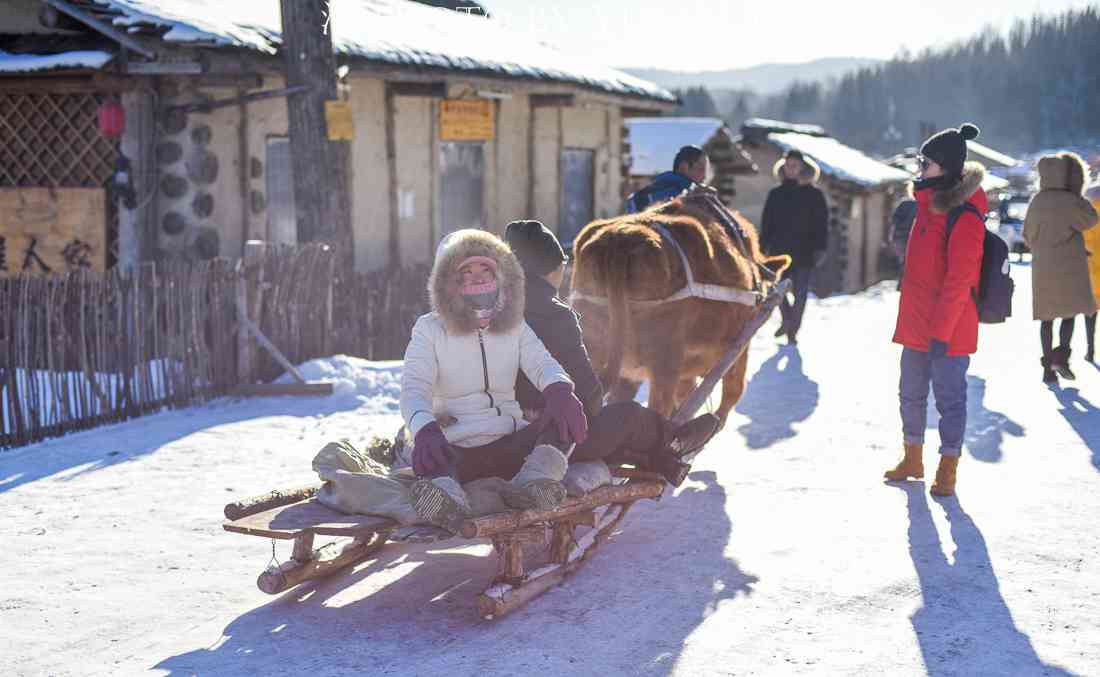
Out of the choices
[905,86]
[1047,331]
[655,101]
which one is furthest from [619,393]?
[905,86]

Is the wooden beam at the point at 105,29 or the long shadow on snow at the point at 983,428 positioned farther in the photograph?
the wooden beam at the point at 105,29

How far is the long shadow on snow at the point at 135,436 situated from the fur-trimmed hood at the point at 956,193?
4.40 metres

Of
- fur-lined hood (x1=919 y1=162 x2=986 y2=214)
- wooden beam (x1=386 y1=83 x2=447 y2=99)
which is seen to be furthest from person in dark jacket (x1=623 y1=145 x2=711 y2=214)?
wooden beam (x1=386 y1=83 x2=447 y2=99)

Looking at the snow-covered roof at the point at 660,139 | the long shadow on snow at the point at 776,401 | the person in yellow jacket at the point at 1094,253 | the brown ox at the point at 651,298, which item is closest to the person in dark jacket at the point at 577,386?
the brown ox at the point at 651,298

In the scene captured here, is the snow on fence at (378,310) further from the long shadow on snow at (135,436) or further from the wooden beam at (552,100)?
the wooden beam at (552,100)

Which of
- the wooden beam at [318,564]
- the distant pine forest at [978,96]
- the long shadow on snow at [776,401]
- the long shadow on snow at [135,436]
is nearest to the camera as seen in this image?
the wooden beam at [318,564]

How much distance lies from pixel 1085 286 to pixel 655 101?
9.11 m

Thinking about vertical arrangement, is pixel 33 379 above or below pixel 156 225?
below

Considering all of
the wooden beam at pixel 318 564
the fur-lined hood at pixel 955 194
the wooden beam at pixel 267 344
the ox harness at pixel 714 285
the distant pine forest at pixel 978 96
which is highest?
the distant pine forest at pixel 978 96

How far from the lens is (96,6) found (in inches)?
419

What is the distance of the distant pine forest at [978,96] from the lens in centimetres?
11200

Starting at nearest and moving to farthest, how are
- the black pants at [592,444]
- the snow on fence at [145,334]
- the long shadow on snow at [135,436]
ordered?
1. the black pants at [592,444]
2. the long shadow on snow at [135,436]
3. the snow on fence at [145,334]

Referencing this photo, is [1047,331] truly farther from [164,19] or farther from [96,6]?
[96,6]

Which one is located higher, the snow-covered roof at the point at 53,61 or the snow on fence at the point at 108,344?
the snow-covered roof at the point at 53,61
